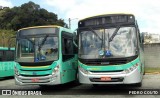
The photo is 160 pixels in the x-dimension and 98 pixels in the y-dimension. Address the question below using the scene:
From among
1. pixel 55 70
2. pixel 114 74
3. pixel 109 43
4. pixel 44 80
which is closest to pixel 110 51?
pixel 109 43

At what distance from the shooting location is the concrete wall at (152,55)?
26891 millimetres

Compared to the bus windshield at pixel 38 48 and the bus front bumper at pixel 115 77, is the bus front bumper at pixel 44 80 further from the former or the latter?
the bus front bumper at pixel 115 77

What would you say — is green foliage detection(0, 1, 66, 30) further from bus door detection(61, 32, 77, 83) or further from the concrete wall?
bus door detection(61, 32, 77, 83)

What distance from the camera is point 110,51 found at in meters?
12.0

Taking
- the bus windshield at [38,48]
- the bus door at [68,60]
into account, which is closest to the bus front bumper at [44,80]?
the bus door at [68,60]

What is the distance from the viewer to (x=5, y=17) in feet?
190

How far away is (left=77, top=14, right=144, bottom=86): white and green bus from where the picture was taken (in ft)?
38.8

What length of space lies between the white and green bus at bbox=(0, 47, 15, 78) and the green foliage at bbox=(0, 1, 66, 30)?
111ft

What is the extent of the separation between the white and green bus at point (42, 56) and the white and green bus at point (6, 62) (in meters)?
8.45

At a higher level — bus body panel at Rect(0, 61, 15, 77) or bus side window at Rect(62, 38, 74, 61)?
bus side window at Rect(62, 38, 74, 61)

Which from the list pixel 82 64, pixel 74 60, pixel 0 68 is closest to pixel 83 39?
pixel 82 64

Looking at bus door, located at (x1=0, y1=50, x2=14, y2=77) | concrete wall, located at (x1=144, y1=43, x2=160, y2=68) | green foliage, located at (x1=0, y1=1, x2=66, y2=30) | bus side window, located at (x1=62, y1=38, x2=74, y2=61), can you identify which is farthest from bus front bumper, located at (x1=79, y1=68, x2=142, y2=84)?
green foliage, located at (x1=0, y1=1, x2=66, y2=30)

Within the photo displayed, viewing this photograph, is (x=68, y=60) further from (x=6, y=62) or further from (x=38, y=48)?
(x=6, y=62)

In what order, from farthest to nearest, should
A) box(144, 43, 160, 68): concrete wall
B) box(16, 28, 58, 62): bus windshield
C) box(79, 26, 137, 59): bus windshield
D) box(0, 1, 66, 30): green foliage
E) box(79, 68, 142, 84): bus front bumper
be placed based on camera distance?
box(0, 1, 66, 30): green foliage, box(144, 43, 160, 68): concrete wall, box(16, 28, 58, 62): bus windshield, box(79, 26, 137, 59): bus windshield, box(79, 68, 142, 84): bus front bumper
